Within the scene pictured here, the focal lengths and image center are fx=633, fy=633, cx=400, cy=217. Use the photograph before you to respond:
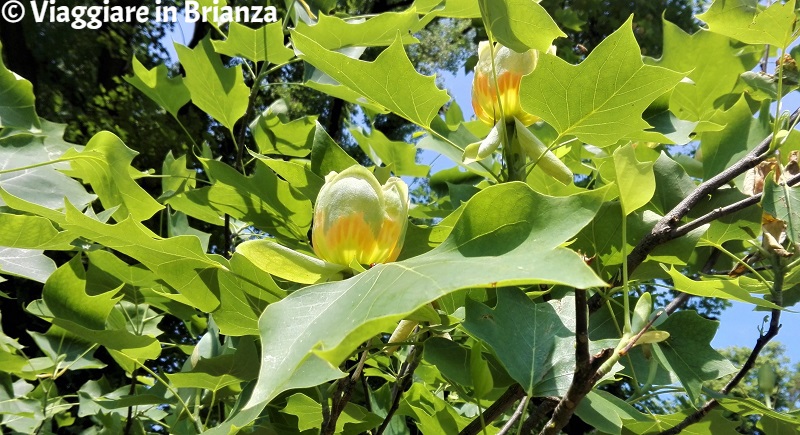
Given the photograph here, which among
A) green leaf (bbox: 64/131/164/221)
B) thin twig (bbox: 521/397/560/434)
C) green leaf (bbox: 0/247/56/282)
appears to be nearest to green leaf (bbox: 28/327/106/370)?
green leaf (bbox: 0/247/56/282)

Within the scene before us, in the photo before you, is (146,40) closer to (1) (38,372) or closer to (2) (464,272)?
(1) (38,372)

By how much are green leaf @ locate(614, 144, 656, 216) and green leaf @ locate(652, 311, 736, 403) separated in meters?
0.20

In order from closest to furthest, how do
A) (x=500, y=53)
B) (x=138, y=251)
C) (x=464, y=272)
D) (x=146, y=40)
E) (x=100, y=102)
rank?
(x=464, y=272)
(x=138, y=251)
(x=500, y=53)
(x=100, y=102)
(x=146, y=40)

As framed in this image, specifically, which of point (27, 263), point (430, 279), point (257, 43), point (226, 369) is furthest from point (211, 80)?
point (430, 279)

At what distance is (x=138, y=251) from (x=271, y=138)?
51 cm

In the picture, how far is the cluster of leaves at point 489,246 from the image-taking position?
365mm

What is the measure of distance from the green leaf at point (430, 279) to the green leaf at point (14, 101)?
25.2 inches

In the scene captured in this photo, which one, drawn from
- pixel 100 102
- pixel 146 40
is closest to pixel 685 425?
pixel 100 102

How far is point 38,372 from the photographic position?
975mm

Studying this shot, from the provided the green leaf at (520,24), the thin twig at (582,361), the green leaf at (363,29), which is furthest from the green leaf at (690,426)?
the green leaf at (363,29)

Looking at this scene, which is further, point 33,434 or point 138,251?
point 33,434

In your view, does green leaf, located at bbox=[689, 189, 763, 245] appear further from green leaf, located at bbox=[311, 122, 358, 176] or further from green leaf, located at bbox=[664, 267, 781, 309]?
green leaf, located at bbox=[311, 122, 358, 176]

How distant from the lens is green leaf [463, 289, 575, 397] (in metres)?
0.48

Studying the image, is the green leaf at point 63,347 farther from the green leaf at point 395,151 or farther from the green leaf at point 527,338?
the green leaf at point 527,338
